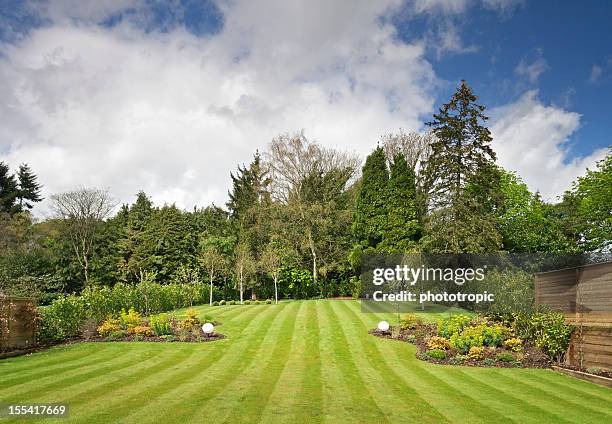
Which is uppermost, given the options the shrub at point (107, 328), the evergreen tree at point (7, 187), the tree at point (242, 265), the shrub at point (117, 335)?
the evergreen tree at point (7, 187)

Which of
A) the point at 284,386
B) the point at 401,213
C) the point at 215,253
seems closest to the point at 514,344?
the point at 284,386

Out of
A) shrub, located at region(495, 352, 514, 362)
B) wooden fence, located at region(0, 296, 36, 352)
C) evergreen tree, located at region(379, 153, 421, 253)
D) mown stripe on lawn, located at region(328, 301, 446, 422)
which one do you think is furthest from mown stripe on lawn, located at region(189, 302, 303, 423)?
evergreen tree, located at region(379, 153, 421, 253)

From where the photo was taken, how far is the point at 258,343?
14.8 m

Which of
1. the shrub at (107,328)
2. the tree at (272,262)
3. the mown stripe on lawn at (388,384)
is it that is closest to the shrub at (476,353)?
the mown stripe on lawn at (388,384)

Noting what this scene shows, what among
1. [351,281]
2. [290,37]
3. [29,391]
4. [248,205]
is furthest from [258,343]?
[248,205]

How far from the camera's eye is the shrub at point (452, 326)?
14.6 meters

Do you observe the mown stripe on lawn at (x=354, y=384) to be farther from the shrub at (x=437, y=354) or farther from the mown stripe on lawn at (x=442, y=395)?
the shrub at (x=437, y=354)

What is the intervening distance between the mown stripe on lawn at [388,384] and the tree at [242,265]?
1555 cm

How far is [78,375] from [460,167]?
805 inches

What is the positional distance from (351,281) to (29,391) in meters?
27.5

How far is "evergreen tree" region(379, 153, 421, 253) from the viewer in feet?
98.8

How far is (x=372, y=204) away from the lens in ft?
105

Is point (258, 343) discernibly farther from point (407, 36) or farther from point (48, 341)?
point (407, 36)

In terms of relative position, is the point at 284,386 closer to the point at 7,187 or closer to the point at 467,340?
the point at 467,340
